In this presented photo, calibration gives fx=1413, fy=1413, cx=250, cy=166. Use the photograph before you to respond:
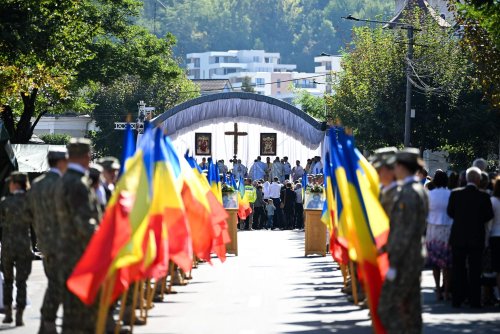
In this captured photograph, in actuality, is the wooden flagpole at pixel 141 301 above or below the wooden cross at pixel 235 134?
below

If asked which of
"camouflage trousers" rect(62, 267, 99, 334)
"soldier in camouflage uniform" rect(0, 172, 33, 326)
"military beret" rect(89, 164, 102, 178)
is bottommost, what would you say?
"camouflage trousers" rect(62, 267, 99, 334)

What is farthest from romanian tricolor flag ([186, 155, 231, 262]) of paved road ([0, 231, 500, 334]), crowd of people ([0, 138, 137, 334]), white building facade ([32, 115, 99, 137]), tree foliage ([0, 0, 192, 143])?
white building facade ([32, 115, 99, 137])

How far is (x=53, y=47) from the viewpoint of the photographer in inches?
1459

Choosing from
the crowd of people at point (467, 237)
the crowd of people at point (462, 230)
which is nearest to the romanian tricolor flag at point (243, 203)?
the crowd of people at point (462, 230)

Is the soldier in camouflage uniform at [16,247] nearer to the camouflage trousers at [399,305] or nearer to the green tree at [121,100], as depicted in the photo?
the camouflage trousers at [399,305]

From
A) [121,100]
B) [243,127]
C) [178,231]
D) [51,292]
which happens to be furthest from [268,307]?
[121,100]

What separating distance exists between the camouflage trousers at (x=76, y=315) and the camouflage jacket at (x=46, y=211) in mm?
586

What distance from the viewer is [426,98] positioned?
6238 cm

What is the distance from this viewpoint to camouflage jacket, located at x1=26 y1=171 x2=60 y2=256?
1450 cm

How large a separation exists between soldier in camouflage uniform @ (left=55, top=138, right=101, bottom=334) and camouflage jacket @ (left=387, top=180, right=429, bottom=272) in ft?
9.78

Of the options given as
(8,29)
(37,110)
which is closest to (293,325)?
(8,29)

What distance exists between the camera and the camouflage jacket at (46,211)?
1450cm

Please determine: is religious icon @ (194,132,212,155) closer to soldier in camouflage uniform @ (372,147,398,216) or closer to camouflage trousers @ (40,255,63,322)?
camouflage trousers @ (40,255,63,322)

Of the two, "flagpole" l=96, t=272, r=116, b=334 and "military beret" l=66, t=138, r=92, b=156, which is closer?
"flagpole" l=96, t=272, r=116, b=334
